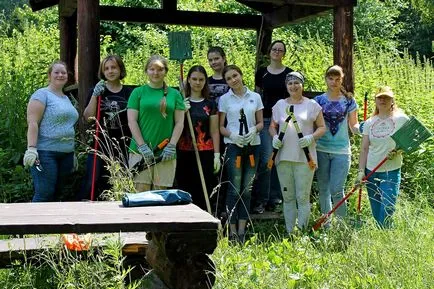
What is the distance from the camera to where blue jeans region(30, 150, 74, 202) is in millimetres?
6035

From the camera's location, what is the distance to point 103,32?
19.0 meters

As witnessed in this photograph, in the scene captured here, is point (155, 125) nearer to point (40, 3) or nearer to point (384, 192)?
point (384, 192)

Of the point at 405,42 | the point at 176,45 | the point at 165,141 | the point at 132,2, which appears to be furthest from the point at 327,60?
the point at 405,42

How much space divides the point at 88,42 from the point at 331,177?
2473mm

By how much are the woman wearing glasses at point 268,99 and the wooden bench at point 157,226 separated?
327 cm

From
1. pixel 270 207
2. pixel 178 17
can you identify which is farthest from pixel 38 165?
pixel 178 17

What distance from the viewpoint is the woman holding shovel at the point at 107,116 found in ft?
20.3

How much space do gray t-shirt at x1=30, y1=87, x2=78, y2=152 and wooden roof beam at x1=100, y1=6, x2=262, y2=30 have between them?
3.35m

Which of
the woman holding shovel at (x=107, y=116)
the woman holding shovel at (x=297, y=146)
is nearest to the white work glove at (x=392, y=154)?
the woman holding shovel at (x=297, y=146)

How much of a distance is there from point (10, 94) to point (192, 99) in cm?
267

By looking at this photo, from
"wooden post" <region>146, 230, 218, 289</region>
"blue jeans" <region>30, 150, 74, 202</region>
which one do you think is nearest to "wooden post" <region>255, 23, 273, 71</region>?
"blue jeans" <region>30, 150, 74, 202</region>

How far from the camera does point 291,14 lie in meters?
9.01

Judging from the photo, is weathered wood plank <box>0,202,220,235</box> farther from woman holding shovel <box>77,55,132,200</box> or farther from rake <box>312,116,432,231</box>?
rake <box>312,116,432,231</box>

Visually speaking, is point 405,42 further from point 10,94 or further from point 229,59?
point 10,94
